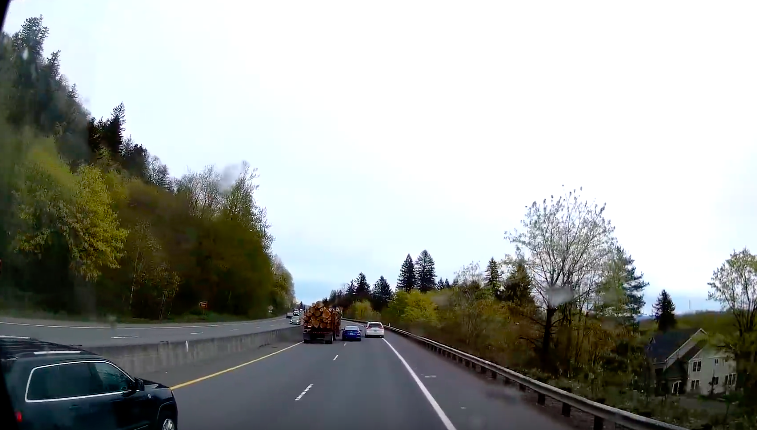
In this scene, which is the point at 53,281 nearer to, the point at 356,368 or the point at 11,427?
the point at 356,368

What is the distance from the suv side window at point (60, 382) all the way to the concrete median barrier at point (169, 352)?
8222 mm

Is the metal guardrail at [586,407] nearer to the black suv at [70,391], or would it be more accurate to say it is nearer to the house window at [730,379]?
the house window at [730,379]

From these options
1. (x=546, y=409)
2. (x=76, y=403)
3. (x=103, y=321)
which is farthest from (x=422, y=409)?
(x=103, y=321)

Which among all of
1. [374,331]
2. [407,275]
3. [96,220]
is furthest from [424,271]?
[96,220]

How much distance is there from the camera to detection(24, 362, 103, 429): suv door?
6020mm

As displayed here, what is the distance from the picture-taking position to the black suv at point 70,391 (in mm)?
5934

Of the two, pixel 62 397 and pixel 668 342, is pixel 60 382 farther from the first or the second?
pixel 668 342

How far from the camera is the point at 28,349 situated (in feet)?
21.1

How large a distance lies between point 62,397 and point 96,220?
3651 centimetres

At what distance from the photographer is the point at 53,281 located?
3769 centimetres

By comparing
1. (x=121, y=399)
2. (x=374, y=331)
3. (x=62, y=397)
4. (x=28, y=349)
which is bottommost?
(x=374, y=331)

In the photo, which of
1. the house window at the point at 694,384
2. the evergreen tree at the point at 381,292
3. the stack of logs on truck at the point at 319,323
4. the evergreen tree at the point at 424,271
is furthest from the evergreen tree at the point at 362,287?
the house window at the point at 694,384

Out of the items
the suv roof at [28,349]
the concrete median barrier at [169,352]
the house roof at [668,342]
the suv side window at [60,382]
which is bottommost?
the concrete median barrier at [169,352]

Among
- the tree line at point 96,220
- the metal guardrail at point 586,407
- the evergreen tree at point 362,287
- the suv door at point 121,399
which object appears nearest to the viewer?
the suv door at point 121,399
